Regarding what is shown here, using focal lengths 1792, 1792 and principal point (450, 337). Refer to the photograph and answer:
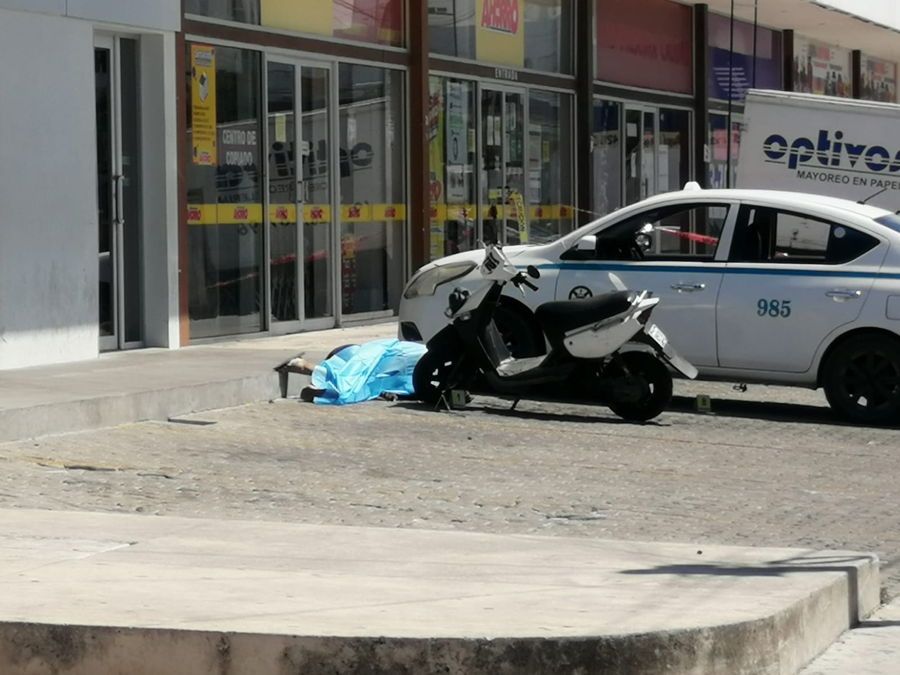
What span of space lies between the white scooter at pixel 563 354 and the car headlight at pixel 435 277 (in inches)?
21.2

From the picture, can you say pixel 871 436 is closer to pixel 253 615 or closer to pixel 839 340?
pixel 839 340

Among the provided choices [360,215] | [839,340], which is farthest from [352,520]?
[360,215]

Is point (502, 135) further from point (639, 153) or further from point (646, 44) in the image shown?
point (646, 44)

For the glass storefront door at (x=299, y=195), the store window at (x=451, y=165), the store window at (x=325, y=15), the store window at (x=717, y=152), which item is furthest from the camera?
the store window at (x=717, y=152)

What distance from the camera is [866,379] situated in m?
12.7

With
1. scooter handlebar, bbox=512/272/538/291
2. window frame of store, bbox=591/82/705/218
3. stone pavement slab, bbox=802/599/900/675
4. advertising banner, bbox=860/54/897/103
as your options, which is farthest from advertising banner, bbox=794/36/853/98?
stone pavement slab, bbox=802/599/900/675

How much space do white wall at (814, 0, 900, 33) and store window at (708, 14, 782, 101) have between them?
1.40 m

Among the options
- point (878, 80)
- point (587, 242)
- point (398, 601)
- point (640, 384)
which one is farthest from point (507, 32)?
point (878, 80)

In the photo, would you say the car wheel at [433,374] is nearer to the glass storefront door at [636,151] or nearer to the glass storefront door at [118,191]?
the glass storefront door at [118,191]

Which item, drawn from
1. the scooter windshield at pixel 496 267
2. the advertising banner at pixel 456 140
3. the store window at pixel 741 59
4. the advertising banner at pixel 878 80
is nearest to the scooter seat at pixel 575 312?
the scooter windshield at pixel 496 267

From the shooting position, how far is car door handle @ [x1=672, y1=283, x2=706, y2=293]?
12960mm

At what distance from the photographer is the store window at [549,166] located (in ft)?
72.4

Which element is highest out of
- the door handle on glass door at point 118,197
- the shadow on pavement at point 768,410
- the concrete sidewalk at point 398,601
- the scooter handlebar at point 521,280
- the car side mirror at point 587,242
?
the door handle on glass door at point 118,197

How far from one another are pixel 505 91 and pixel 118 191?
7289 mm
